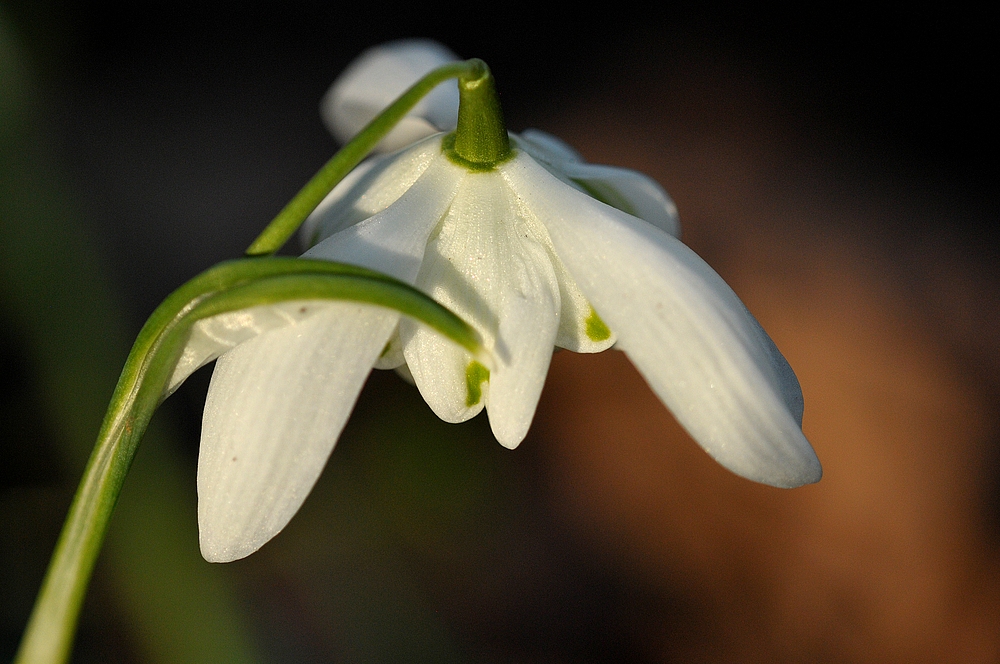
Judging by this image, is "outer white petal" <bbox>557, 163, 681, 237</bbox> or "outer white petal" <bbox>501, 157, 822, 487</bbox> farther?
"outer white petal" <bbox>557, 163, 681, 237</bbox>

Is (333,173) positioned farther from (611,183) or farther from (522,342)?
(611,183)

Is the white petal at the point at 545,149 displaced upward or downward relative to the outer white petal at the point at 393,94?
downward

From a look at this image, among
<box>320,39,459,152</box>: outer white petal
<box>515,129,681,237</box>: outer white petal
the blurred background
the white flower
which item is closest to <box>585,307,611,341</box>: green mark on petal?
the white flower

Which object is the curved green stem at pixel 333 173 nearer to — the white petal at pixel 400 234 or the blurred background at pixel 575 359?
the white petal at pixel 400 234

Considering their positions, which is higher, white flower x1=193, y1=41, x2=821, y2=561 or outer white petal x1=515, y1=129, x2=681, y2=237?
outer white petal x1=515, y1=129, x2=681, y2=237

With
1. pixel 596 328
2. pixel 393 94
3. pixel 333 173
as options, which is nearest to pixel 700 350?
pixel 596 328

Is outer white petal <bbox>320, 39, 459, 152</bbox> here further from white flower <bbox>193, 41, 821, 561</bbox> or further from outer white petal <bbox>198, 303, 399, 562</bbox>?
outer white petal <bbox>198, 303, 399, 562</bbox>

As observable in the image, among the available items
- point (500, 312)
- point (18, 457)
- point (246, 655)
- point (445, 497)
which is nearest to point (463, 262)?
point (500, 312)

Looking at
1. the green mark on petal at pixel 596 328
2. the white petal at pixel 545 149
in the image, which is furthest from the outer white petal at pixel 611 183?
the green mark on petal at pixel 596 328
